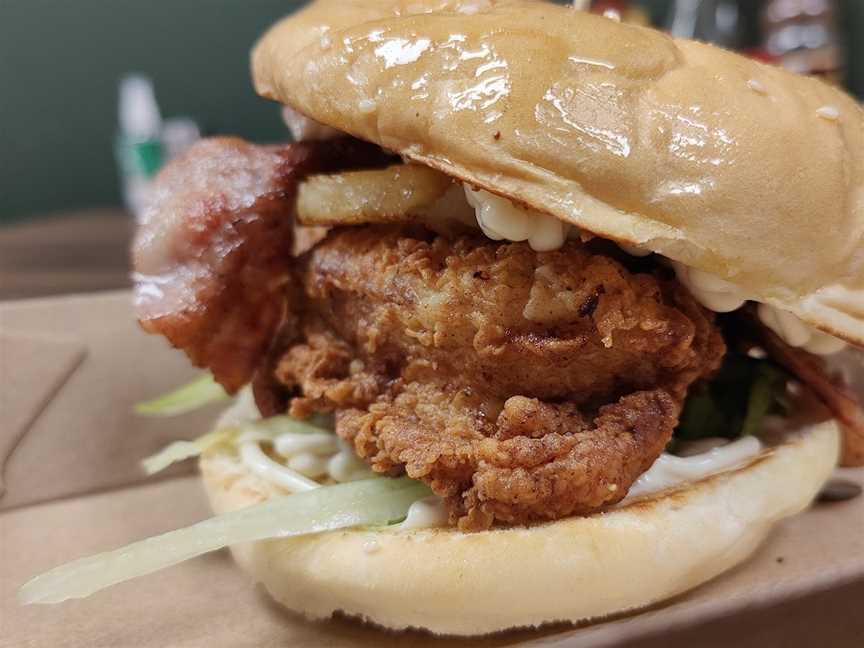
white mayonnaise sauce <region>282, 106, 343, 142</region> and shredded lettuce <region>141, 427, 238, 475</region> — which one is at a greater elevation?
white mayonnaise sauce <region>282, 106, 343, 142</region>

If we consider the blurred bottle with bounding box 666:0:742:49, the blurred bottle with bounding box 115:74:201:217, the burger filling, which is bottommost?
the blurred bottle with bounding box 115:74:201:217

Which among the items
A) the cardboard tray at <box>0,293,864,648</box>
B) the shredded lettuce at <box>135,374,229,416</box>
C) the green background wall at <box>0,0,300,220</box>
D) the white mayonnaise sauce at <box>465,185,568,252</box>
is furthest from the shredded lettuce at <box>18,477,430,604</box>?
the green background wall at <box>0,0,300,220</box>

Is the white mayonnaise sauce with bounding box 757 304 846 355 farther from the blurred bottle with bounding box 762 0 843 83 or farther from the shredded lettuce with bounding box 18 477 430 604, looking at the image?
the blurred bottle with bounding box 762 0 843 83

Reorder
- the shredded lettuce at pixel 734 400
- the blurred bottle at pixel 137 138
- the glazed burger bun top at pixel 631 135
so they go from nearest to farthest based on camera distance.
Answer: the glazed burger bun top at pixel 631 135 → the shredded lettuce at pixel 734 400 → the blurred bottle at pixel 137 138

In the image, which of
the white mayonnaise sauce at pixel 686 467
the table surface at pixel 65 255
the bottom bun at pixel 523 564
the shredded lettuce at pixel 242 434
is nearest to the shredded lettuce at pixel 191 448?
the shredded lettuce at pixel 242 434

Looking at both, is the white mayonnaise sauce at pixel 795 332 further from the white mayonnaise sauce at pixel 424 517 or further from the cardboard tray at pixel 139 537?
the white mayonnaise sauce at pixel 424 517

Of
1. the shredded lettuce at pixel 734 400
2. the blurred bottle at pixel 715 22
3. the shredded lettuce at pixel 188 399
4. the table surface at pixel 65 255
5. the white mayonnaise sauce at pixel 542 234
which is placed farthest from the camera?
the blurred bottle at pixel 715 22
